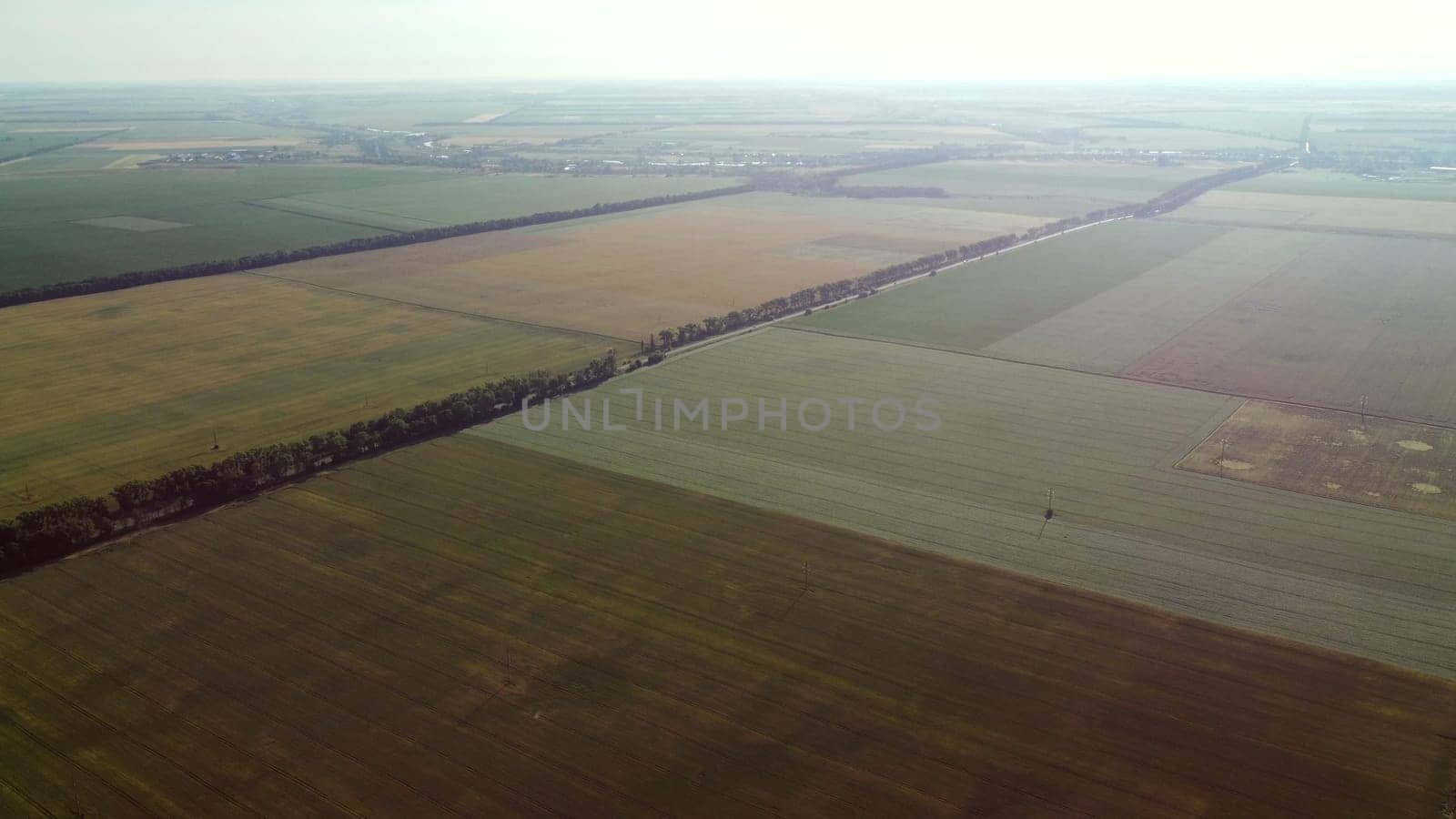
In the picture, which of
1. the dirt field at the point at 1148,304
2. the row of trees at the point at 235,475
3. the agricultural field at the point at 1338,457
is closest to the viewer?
the row of trees at the point at 235,475

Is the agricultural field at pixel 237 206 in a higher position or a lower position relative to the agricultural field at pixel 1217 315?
higher

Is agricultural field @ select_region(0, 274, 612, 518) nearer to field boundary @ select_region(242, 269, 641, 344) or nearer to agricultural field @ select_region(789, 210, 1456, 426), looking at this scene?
field boundary @ select_region(242, 269, 641, 344)

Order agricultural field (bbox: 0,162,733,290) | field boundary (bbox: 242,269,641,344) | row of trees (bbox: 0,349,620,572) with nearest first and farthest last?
row of trees (bbox: 0,349,620,572) → field boundary (bbox: 242,269,641,344) → agricultural field (bbox: 0,162,733,290)

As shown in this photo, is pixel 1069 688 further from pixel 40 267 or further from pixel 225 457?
pixel 40 267

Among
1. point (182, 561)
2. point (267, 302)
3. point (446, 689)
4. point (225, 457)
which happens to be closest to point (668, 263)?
point (267, 302)

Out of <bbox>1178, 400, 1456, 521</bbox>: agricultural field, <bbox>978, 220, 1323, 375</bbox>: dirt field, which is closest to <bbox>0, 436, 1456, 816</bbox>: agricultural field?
<bbox>1178, 400, 1456, 521</bbox>: agricultural field

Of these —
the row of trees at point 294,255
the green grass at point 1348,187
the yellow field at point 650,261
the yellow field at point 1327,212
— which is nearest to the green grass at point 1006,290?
the yellow field at point 650,261

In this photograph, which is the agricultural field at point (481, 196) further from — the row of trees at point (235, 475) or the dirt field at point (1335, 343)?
the dirt field at point (1335, 343)
